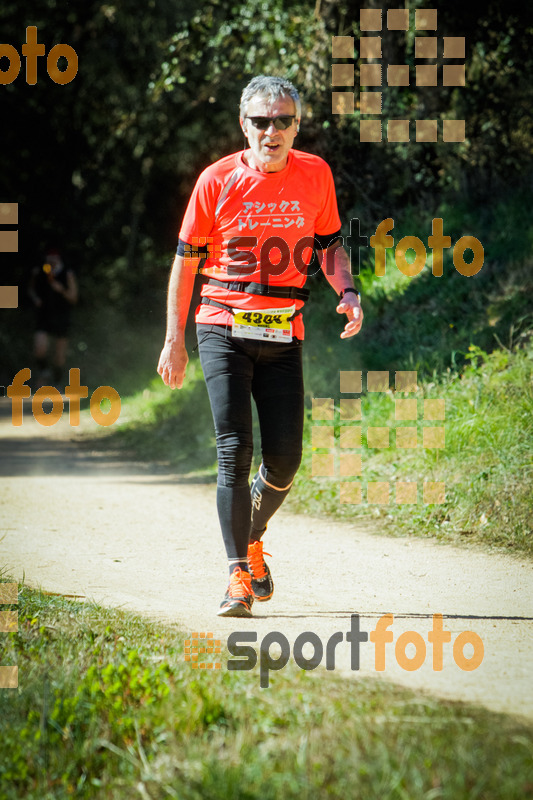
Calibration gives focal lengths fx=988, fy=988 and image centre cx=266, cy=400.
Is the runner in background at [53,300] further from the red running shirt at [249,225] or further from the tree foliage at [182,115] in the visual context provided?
the red running shirt at [249,225]

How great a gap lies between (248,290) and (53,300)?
39.8ft

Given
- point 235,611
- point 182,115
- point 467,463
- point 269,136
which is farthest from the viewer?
point 182,115

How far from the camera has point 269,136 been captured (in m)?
4.25

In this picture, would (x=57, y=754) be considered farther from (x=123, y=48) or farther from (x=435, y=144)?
(x=123, y=48)

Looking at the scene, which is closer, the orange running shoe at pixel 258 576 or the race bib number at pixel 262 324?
the race bib number at pixel 262 324

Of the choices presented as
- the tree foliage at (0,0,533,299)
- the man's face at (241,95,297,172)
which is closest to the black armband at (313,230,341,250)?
the man's face at (241,95,297,172)

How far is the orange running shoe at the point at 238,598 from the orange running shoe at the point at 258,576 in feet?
0.91

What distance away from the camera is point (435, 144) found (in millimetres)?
11492

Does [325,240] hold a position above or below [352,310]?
above

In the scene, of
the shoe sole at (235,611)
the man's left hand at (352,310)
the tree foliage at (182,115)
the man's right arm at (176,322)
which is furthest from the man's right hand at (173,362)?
the tree foliage at (182,115)

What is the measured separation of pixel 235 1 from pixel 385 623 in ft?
30.0

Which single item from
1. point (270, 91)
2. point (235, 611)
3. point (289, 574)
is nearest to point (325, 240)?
point (270, 91)

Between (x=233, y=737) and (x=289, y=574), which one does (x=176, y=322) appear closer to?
(x=289, y=574)

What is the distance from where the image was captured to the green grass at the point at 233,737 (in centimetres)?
255
